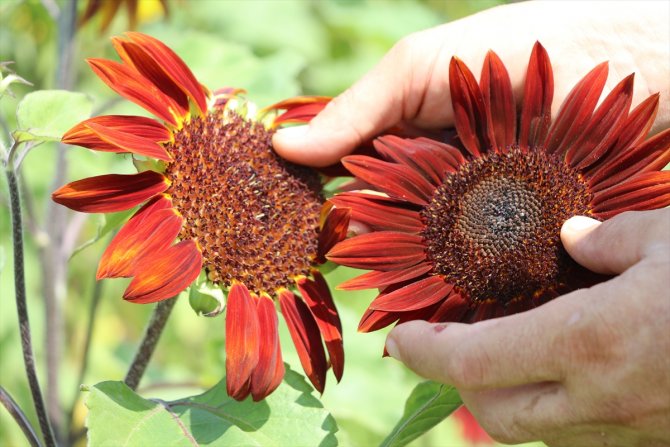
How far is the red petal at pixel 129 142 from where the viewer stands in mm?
905

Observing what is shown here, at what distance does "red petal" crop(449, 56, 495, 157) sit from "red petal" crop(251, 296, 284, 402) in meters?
0.32

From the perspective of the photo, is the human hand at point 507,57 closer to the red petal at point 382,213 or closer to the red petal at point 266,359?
the red petal at point 382,213

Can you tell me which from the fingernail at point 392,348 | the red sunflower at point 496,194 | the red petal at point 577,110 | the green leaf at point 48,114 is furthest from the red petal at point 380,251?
the green leaf at point 48,114

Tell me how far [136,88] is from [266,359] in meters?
0.33

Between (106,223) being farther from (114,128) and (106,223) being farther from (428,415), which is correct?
(428,415)

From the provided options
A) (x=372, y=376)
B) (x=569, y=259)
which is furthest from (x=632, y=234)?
(x=372, y=376)

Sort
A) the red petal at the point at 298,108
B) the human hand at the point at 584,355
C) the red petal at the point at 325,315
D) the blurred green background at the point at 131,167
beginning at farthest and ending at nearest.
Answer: the blurred green background at the point at 131,167 → the red petal at the point at 298,108 → the red petal at the point at 325,315 → the human hand at the point at 584,355

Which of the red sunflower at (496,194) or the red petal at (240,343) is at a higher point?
the red sunflower at (496,194)

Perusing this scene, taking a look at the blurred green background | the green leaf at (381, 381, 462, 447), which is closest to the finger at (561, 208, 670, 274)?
the green leaf at (381, 381, 462, 447)

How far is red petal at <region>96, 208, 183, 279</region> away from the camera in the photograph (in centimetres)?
A: 90

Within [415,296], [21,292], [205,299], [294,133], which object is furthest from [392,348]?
[21,292]

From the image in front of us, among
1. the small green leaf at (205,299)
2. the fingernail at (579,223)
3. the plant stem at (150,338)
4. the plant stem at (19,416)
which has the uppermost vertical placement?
the fingernail at (579,223)

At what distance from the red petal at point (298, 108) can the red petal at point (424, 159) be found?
155mm

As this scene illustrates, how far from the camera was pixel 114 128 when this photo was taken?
0.93 meters
